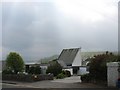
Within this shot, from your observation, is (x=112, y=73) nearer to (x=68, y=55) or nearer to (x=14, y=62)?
(x=14, y=62)

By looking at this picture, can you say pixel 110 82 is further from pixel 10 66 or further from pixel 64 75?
pixel 10 66

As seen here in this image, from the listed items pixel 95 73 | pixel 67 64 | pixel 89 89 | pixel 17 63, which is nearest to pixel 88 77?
pixel 95 73

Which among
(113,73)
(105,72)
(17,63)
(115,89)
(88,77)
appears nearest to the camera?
(115,89)

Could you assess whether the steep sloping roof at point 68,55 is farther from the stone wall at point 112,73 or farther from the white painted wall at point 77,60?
the stone wall at point 112,73

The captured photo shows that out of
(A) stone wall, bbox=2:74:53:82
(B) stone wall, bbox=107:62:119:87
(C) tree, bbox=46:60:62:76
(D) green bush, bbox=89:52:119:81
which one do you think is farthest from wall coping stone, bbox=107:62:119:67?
(C) tree, bbox=46:60:62:76

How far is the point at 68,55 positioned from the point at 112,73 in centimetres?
4262

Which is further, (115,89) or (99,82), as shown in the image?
(99,82)

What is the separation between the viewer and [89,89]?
23875 millimetres

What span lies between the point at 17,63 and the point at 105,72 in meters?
26.1

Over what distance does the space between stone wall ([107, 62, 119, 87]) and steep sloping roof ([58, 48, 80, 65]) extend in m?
38.4

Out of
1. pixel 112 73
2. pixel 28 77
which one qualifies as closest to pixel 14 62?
pixel 28 77

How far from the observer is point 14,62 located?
51.6 metres

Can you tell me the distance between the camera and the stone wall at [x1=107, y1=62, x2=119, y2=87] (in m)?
25.5

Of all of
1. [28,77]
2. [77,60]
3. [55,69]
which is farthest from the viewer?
[77,60]
